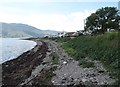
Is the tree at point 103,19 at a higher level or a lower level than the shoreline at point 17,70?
higher

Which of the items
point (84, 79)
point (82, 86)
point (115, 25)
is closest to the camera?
point (82, 86)

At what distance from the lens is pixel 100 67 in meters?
24.6

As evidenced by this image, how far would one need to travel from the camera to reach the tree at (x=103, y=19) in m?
105

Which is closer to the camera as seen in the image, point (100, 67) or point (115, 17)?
point (100, 67)

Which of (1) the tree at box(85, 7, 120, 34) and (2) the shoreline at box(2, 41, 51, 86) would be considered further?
(1) the tree at box(85, 7, 120, 34)

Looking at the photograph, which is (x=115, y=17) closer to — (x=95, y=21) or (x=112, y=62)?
(x=95, y=21)

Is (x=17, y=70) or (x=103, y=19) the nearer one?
(x=17, y=70)

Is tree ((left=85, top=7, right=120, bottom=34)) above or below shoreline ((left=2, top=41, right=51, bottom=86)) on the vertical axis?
above

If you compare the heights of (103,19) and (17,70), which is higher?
(103,19)

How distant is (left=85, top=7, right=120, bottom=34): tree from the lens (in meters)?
105

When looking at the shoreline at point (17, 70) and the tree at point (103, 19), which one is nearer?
the shoreline at point (17, 70)

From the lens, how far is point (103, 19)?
10719 cm

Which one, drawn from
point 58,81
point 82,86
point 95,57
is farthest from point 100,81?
point 95,57

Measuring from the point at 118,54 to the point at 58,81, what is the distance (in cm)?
711
